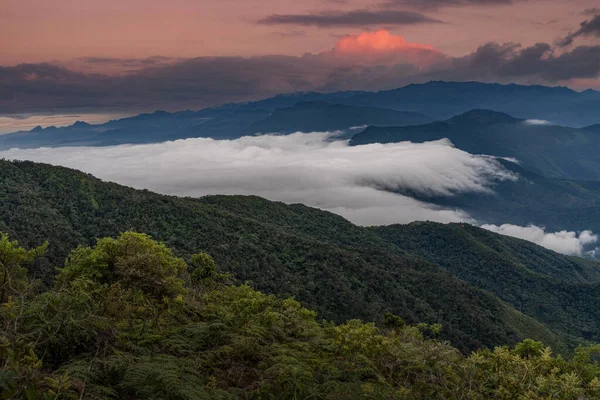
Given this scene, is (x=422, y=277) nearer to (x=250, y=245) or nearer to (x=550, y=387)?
(x=250, y=245)

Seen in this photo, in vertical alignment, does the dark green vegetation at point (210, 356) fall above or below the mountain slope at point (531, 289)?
above

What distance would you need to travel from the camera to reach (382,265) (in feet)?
356

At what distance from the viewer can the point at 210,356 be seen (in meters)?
14.8

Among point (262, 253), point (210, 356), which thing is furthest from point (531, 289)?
point (210, 356)

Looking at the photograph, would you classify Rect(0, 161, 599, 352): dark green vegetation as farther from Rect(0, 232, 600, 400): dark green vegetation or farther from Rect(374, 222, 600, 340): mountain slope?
Rect(0, 232, 600, 400): dark green vegetation

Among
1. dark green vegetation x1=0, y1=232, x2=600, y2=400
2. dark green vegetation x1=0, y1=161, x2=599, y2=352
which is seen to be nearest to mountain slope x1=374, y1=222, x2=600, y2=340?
dark green vegetation x1=0, y1=161, x2=599, y2=352

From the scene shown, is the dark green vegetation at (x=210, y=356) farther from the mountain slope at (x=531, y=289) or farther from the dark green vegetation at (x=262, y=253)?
the mountain slope at (x=531, y=289)

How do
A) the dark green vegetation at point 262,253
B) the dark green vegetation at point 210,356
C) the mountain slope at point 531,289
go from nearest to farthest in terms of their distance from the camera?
the dark green vegetation at point 210,356
the dark green vegetation at point 262,253
the mountain slope at point 531,289

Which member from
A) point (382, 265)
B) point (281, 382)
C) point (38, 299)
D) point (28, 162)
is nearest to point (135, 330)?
point (38, 299)

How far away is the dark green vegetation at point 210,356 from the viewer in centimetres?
1057

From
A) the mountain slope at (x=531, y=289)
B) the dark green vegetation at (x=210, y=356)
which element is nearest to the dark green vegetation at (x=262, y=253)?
the mountain slope at (x=531, y=289)

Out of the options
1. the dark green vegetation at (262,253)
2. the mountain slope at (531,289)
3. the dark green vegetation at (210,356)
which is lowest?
the mountain slope at (531,289)

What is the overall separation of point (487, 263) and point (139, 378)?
644 feet

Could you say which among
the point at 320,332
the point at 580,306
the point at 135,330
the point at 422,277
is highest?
the point at 135,330
